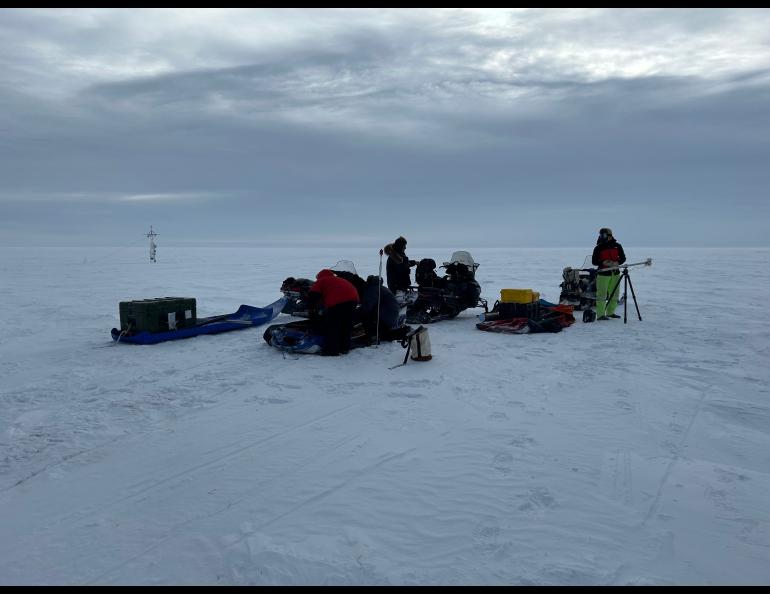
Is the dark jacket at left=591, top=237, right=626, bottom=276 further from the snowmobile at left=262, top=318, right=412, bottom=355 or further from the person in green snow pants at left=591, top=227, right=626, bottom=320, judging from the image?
the snowmobile at left=262, top=318, right=412, bottom=355

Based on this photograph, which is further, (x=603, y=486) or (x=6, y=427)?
(x=6, y=427)

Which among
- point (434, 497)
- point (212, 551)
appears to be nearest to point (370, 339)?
point (434, 497)

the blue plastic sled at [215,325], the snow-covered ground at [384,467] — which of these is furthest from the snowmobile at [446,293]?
the snow-covered ground at [384,467]

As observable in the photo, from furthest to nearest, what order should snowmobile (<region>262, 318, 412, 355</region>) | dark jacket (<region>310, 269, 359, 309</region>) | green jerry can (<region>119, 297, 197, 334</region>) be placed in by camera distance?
green jerry can (<region>119, 297, 197, 334</region>) → snowmobile (<region>262, 318, 412, 355</region>) → dark jacket (<region>310, 269, 359, 309</region>)

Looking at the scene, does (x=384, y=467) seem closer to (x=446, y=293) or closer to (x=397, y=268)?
(x=397, y=268)

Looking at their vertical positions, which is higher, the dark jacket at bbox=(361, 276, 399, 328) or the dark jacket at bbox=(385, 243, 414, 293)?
the dark jacket at bbox=(385, 243, 414, 293)

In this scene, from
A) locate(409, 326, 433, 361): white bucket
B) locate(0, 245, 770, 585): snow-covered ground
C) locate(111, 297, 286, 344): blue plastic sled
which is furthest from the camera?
locate(111, 297, 286, 344): blue plastic sled

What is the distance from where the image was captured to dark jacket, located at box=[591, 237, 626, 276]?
1086cm

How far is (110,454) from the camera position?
4.23m

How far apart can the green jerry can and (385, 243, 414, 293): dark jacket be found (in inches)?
150

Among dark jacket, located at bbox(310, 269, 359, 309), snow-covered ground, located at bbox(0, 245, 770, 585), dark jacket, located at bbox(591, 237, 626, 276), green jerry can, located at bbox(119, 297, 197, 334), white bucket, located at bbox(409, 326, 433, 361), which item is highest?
dark jacket, located at bbox(591, 237, 626, 276)

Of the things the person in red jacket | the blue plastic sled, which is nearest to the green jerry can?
the blue plastic sled
